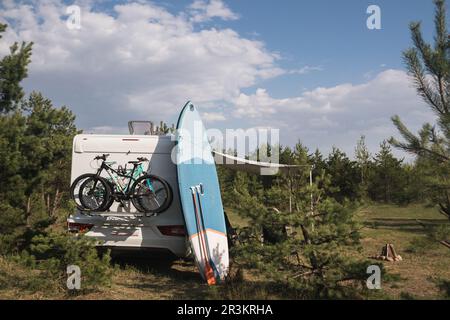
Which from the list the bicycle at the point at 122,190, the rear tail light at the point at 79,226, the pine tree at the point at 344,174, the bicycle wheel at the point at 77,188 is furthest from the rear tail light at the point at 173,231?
the pine tree at the point at 344,174

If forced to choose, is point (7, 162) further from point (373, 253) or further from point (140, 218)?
point (373, 253)

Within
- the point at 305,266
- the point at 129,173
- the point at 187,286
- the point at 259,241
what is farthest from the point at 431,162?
the point at 129,173

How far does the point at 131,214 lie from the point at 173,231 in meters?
0.68

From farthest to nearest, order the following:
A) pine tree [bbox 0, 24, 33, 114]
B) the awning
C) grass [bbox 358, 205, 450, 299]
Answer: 1. the awning
2. pine tree [bbox 0, 24, 33, 114]
3. grass [bbox 358, 205, 450, 299]

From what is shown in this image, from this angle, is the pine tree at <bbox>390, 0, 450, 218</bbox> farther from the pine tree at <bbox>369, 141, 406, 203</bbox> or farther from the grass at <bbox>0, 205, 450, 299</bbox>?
the pine tree at <bbox>369, 141, 406, 203</bbox>

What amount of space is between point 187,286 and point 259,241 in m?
1.52

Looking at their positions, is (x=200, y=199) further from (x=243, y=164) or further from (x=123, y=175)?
(x=243, y=164)

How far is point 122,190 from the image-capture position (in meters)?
6.40

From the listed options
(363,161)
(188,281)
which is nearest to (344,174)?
(363,161)

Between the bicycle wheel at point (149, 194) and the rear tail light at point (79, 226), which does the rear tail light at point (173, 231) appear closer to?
the bicycle wheel at point (149, 194)

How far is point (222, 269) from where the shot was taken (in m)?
6.00

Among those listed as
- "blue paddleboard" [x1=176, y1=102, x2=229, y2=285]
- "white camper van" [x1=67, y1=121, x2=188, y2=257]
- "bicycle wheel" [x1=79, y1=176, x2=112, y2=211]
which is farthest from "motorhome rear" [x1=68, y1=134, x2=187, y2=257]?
"blue paddleboard" [x1=176, y1=102, x2=229, y2=285]

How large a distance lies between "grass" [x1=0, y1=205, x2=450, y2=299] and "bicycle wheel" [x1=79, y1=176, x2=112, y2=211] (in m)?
1.09

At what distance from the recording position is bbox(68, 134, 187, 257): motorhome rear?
242 inches
